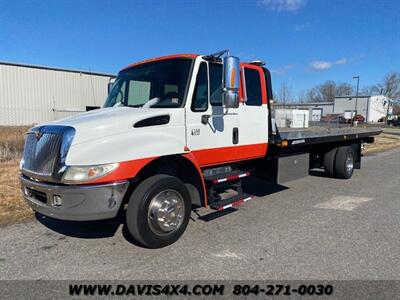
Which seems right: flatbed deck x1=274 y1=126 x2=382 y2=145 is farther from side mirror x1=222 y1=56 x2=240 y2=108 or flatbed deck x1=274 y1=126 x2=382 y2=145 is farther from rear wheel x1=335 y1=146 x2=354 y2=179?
side mirror x1=222 y1=56 x2=240 y2=108

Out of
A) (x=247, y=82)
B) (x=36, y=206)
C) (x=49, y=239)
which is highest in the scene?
(x=247, y=82)

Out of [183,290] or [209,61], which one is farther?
[209,61]

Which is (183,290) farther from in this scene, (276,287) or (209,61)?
(209,61)

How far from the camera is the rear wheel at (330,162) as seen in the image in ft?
29.0

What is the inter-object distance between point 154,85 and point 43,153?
5.97 ft

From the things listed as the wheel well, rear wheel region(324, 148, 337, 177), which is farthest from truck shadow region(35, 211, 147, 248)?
rear wheel region(324, 148, 337, 177)

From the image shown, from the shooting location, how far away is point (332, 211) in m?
5.96

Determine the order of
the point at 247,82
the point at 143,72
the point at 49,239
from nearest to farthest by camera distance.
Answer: the point at 49,239 < the point at 143,72 < the point at 247,82

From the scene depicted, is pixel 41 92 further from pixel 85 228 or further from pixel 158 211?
pixel 158 211

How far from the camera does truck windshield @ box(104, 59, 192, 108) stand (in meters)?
4.71

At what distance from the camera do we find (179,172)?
480 cm

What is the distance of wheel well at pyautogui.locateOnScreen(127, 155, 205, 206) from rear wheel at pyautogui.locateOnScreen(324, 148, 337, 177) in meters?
5.31

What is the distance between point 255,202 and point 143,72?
3.31 meters

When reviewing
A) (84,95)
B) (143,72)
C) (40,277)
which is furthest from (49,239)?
(84,95)
